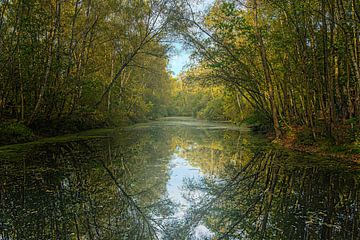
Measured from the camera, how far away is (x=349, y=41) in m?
10.2

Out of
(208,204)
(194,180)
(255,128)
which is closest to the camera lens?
(208,204)

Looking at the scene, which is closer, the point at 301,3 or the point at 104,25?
the point at 301,3

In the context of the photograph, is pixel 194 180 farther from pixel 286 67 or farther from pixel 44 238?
pixel 286 67

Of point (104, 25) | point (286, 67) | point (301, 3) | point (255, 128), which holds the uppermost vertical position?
point (104, 25)

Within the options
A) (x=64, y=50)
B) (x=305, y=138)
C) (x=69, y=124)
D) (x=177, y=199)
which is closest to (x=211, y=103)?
(x=69, y=124)

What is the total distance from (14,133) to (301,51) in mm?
12282

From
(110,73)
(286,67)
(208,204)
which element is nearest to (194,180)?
(208,204)

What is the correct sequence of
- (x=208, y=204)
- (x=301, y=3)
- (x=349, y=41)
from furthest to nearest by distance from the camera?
1. (x=349, y=41)
2. (x=301, y=3)
3. (x=208, y=204)

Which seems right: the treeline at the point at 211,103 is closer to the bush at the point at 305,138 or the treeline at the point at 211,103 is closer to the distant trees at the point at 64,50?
the distant trees at the point at 64,50

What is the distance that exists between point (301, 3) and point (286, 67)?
4430 mm

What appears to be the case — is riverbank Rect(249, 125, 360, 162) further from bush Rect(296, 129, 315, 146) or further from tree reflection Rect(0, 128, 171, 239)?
tree reflection Rect(0, 128, 171, 239)

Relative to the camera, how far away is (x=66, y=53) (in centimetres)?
1622

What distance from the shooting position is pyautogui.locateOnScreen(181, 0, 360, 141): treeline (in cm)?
994

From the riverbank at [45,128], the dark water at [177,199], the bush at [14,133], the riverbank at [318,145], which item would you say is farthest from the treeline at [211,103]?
the dark water at [177,199]
